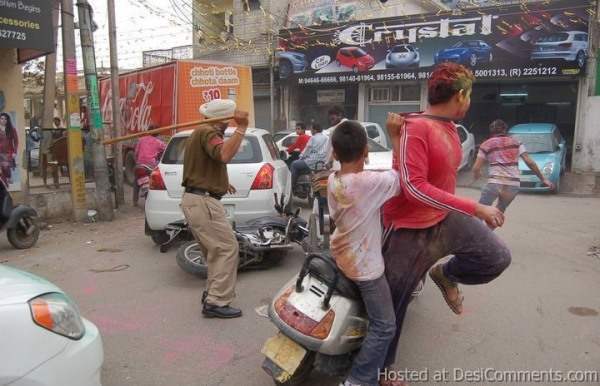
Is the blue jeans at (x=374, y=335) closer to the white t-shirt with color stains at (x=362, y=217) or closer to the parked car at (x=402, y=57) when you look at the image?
the white t-shirt with color stains at (x=362, y=217)

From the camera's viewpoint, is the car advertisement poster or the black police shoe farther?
the car advertisement poster

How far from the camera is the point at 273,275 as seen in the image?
18.5 ft

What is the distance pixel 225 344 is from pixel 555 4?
1476 cm

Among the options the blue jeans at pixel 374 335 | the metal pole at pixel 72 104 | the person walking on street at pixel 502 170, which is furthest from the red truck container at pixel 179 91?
the blue jeans at pixel 374 335

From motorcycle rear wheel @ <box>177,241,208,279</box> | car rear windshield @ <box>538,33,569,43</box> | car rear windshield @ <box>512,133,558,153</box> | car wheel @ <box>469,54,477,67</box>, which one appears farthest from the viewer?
car wheel @ <box>469,54,477,67</box>

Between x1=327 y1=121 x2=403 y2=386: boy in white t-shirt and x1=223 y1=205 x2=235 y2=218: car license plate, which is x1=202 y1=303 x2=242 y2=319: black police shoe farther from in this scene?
x1=223 y1=205 x2=235 y2=218: car license plate

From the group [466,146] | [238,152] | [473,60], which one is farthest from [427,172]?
[473,60]

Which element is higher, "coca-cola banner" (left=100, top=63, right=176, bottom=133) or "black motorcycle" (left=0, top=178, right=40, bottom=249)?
"coca-cola banner" (left=100, top=63, right=176, bottom=133)

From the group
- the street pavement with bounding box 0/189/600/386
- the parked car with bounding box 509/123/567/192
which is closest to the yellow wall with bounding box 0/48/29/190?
the street pavement with bounding box 0/189/600/386

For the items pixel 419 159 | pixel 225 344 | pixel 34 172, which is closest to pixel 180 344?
pixel 225 344

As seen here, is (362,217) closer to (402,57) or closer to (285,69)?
(402,57)

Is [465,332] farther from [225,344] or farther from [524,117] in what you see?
[524,117]

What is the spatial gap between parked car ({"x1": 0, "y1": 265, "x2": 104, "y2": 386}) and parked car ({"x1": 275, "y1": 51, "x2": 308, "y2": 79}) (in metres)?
17.8

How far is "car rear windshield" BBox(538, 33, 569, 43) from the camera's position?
14.7 m
